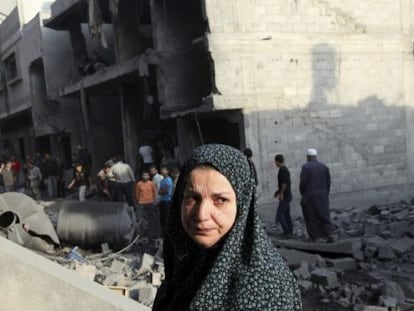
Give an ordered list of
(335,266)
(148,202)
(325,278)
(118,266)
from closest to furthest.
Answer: (325,278) → (335,266) → (118,266) → (148,202)

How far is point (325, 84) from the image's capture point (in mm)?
10836

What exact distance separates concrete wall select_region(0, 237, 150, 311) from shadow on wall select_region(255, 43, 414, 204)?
6.91 metres

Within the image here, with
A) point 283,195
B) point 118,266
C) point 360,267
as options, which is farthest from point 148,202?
point 360,267

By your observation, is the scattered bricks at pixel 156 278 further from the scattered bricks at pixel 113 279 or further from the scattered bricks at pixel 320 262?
the scattered bricks at pixel 320 262

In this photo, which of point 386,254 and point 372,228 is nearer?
point 386,254

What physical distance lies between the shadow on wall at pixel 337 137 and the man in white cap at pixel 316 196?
2635 mm

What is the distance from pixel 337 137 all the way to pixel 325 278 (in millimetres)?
5977

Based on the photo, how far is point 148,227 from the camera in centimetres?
883

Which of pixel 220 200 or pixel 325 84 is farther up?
pixel 325 84

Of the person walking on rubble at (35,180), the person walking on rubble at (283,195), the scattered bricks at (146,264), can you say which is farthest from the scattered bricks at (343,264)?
the person walking on rubble at (35,180)

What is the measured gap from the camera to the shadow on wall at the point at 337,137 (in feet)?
33.8

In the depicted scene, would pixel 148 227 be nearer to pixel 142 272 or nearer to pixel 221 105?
pixel 142 272

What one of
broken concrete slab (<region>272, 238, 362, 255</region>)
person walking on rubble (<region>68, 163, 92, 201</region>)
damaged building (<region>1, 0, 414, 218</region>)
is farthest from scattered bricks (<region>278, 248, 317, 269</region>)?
person walking on rubble (<region>68, 163, 92, 201</region>)

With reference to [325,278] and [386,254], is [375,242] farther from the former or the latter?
[325,278]
